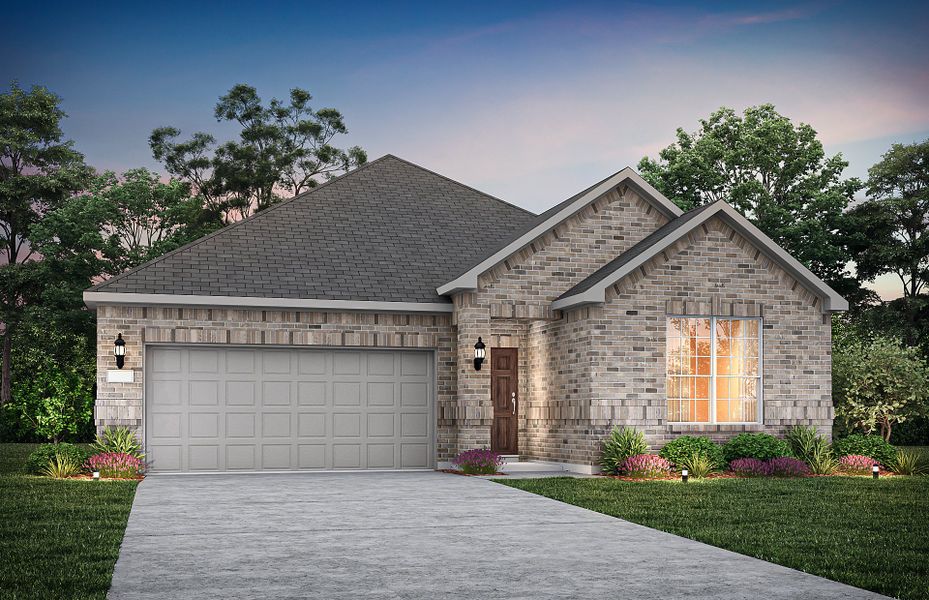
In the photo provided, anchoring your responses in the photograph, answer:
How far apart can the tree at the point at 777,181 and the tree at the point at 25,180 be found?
23417 mm

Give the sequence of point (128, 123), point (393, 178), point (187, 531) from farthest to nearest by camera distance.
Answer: point (128, 123) → point (393, 178) → point (187, 531)

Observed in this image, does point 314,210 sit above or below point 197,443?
above

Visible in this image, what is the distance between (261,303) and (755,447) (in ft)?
32.7

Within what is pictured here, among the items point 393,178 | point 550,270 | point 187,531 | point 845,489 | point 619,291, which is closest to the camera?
point 187,531

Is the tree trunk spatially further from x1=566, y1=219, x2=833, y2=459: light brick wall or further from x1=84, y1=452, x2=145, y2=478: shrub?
x1=566, y1=219, x2=833, y2=459: light brick wall

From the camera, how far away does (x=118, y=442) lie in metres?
18.2

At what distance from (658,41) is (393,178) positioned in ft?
23.9

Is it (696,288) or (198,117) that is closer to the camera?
(696,288)

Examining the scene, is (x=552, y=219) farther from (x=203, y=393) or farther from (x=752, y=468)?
(x=203, y=393)

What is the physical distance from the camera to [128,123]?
3794cm

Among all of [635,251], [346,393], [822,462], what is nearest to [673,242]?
[635,251]

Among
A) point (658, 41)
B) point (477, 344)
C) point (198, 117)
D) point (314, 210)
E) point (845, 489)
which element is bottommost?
point (845, 489)

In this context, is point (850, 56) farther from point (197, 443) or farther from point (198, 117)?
point (198, 117)

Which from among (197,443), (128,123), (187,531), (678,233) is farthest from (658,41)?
(128,123)
